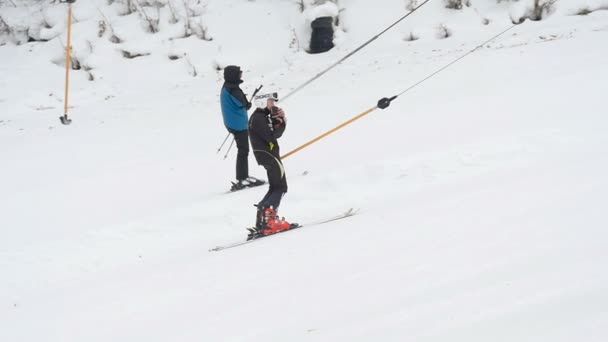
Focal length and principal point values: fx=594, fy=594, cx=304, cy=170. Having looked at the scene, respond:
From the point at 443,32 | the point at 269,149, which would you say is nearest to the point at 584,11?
the point at 443,32

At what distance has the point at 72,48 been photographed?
53.4 feet

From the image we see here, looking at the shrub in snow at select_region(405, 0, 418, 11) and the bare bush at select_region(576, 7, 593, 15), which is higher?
the bare bush at select_region(576, 7, 593, 15)

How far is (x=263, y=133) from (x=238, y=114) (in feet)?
6.51

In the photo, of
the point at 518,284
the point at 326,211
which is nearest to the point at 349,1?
the point at 326,211

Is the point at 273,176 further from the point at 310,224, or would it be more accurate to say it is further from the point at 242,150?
the point at 242,150

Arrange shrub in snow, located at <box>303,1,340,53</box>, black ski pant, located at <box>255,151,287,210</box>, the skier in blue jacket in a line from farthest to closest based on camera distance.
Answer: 1. shrub in snow, located at <box>303,1,340,53</box>
2. the skier in blue jacket
3. black ski pant, located at <box>255,151,287,210</box>

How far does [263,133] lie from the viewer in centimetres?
627

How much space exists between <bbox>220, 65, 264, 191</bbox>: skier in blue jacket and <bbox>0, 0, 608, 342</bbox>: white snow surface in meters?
0.29

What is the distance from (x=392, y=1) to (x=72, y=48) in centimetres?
876

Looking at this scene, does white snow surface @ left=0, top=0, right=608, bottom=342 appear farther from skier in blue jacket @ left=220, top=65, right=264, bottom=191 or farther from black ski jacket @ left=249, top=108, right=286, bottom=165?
black ski jacket @ left=249, top=108, right=286, bottom=165

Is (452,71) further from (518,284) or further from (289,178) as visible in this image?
(518,284)

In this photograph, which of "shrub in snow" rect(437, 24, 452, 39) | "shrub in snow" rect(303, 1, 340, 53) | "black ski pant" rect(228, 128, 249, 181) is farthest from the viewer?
"shrub in snow" rect(303, 1, 340, 53)

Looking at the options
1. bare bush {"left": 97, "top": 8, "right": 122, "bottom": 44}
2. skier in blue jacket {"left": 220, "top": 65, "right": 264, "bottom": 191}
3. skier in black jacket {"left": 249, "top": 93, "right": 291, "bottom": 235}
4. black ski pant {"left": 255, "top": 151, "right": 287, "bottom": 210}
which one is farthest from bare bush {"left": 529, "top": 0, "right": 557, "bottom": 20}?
bare bush {"left": 97, "top": 8, "right": 122, "bottom": 44}

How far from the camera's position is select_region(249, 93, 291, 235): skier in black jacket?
6238 millimetres
